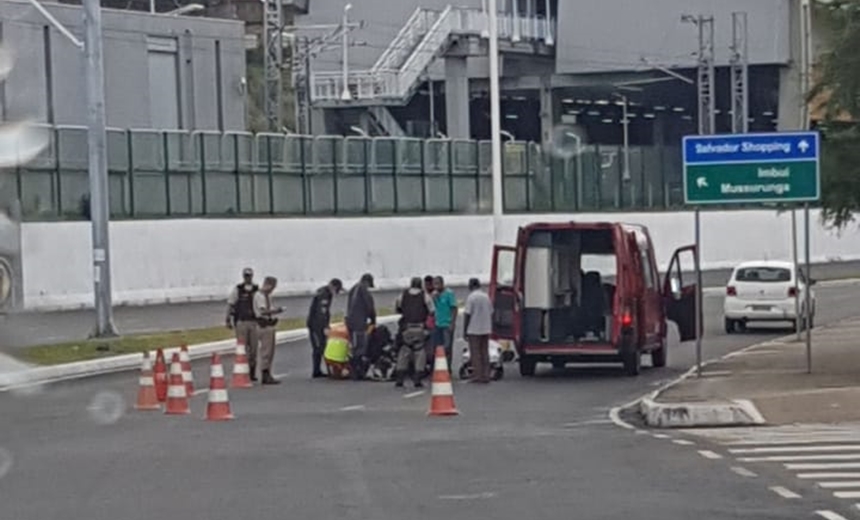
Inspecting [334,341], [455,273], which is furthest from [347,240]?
[334,341]

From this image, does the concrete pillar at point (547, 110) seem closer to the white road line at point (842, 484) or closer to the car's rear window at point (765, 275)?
the car's rear window at point (765, 275)

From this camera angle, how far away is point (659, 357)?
101ft

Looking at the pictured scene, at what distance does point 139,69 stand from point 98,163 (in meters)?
26.5

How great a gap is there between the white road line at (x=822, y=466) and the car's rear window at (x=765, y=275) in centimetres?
2430

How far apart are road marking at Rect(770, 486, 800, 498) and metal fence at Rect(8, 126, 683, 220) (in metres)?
31.6

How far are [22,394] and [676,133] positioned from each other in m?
70.6

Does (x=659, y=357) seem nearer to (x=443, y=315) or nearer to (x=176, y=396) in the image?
(x=443, y=315)

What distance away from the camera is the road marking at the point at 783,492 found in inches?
536

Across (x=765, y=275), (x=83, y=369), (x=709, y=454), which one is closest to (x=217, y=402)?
(x=709, y=454)

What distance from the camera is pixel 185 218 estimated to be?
53.2 metres

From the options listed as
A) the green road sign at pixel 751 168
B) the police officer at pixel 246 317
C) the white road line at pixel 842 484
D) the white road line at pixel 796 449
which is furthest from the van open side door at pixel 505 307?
the white road line at pixel 842 484

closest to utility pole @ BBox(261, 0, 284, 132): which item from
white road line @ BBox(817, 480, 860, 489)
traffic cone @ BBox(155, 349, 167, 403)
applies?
traffic cone @ BBox(155, 349, 167, 403)

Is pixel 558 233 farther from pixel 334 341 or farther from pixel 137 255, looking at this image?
pixel 137 255

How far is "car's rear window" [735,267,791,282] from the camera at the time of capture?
130 feet
